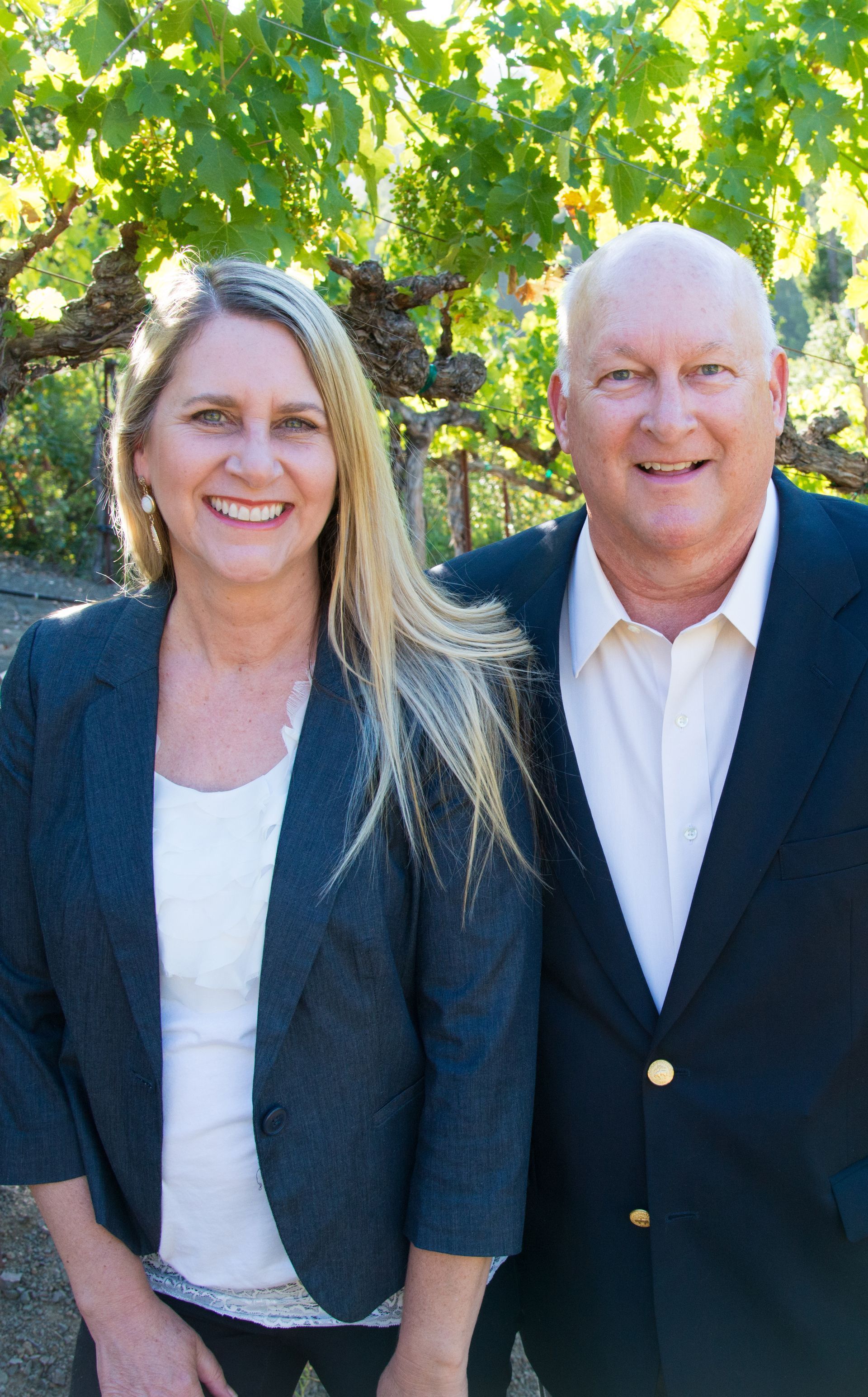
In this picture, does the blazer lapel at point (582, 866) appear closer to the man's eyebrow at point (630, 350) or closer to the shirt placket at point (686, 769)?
the shirt placket at point (686, 769)

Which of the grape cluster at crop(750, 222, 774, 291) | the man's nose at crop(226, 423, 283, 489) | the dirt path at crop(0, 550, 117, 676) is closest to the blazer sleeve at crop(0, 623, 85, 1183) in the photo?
the man's nose at crop(226, 423, 283, 489)

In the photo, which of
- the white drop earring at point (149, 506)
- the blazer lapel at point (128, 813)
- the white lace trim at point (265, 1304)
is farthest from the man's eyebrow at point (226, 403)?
the white lace trim at point (265, 1304)

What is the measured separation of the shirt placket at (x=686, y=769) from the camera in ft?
5.72

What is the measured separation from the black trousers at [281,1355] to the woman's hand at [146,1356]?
1.7 inches

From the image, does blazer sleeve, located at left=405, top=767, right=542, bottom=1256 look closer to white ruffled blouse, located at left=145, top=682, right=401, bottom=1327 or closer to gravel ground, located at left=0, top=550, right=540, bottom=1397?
white ruffled blouse, located at left=145, top=682, right=401, bottom=1327

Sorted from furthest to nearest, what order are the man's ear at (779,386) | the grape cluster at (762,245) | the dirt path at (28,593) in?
the dirt path at (28,593) → the grape cluster at (762,245) → the man's ear at (779,386)

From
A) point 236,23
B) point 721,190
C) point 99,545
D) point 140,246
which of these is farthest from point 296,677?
point 99,545

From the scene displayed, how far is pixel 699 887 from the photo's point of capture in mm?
1664

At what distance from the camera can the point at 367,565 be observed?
6.06 ft

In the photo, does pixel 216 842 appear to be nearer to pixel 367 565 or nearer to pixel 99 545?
pixel 367 565

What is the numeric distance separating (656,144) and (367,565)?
2.42m

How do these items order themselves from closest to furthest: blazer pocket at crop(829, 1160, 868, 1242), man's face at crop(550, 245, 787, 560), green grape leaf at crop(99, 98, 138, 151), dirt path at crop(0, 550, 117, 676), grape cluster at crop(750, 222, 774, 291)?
blazer pocket at crop(829, 1160, 868, 1242) → man's face at crop(550, 245, 787, 560) → green grape leaf at crop(99, 98, 138, 151) → grape cluster at crop(750, 222, 774, 291) → dirt path at crop(0, 550, 117, 676)

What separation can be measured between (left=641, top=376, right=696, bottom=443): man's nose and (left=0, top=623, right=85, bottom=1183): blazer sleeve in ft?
3.74

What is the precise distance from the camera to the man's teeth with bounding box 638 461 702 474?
1.82 metres
